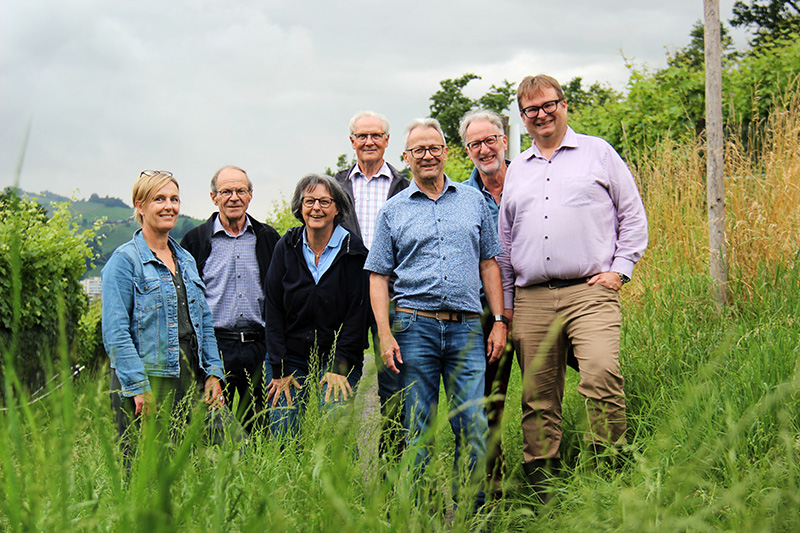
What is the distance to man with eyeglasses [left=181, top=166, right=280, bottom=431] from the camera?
4.39 m

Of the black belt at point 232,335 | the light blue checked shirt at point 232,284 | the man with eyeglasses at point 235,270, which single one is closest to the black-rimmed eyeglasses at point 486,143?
the man with eyeglasses at point 235,270

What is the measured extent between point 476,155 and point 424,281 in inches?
39.4

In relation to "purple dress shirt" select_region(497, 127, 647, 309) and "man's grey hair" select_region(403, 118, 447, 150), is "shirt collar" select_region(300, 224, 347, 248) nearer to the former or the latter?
"man's grey hair" select_region(403, 118, 447, 150)

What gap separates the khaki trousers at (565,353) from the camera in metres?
3.75

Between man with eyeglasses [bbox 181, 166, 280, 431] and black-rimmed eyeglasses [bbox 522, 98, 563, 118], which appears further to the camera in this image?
man with eyeglasses [bbox 181, 166, 280, 431]

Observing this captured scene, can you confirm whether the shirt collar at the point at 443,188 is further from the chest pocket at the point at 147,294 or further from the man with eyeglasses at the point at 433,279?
the chest pocket at the point at 147,294

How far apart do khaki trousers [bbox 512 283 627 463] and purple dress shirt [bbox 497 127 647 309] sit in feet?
0.42

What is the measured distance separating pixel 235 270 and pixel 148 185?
0.86 m

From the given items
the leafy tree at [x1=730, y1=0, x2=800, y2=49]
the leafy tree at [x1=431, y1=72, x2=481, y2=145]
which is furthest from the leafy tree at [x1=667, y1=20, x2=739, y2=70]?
the leafy tree at [x1=431, y1=72, x2=481, y2=145]

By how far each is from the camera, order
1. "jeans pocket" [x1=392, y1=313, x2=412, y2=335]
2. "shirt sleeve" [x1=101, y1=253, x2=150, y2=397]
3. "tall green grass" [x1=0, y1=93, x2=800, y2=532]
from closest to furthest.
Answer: "tall green grass" [x1=0, y1=93, x2=800, y2=532], "shirt sleeve" [x1=101, y1=253, x2=150, y2=397], "jeans pocket" [x1=392, y1=313, x2=412, y2=335]

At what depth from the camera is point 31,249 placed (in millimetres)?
6773

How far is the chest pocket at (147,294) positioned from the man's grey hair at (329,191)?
0.96 m

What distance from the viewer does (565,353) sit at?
4.11 meters

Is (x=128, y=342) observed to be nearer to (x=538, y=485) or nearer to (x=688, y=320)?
(x=538, y=485)
